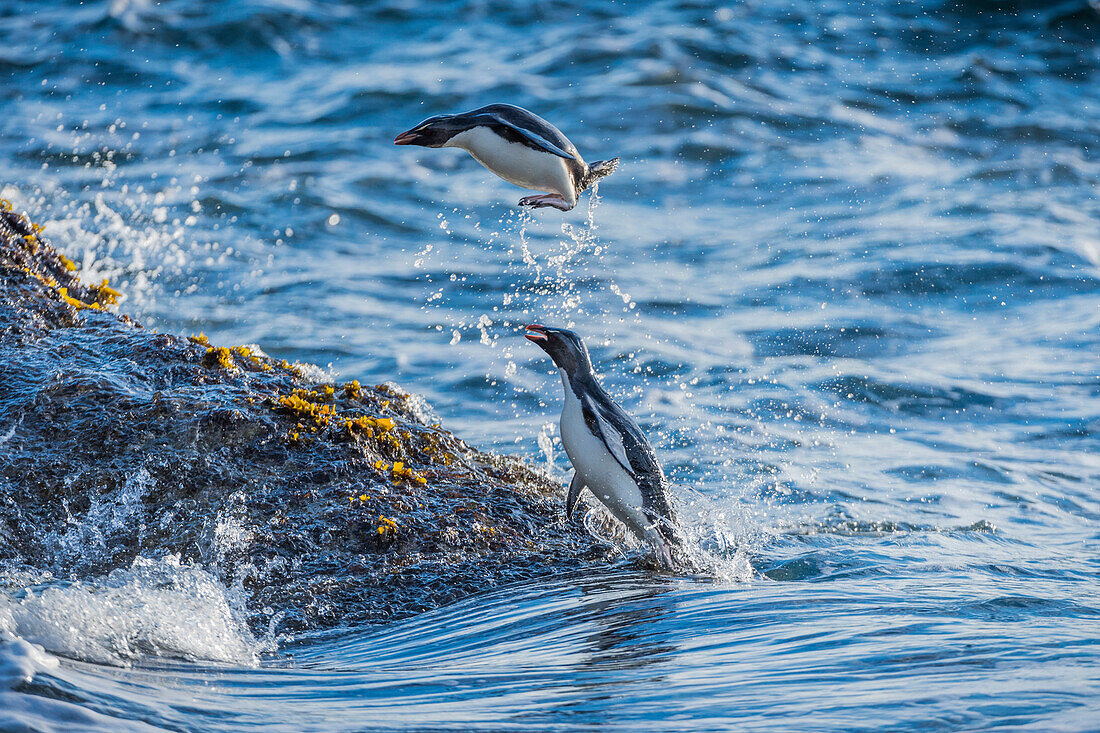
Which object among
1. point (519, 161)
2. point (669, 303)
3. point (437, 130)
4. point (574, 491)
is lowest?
point (669, 303)

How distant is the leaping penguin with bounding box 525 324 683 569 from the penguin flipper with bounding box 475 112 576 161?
1048 millimetres

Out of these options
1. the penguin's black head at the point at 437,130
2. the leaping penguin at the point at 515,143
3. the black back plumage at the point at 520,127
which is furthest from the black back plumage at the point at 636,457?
the penguin's black head at the point at 437,130

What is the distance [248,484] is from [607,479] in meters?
1.67

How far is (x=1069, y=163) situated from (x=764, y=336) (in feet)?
22.4

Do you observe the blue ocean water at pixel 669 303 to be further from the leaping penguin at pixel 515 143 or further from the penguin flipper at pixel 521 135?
the penguin flipper at pixel 521 135

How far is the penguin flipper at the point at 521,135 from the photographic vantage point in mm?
5066

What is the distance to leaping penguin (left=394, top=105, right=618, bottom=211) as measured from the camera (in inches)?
201

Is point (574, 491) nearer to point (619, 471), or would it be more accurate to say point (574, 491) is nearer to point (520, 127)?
point (619, 471)

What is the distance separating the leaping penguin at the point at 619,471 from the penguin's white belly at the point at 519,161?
0.84m

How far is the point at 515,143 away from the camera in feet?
16.8

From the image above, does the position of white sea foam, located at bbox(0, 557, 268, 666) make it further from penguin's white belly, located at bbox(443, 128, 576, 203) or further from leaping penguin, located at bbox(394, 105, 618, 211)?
penguin's white belly, located at bbox(443, 128, 576, 203)

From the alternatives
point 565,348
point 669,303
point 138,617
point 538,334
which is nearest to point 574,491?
point 565,348

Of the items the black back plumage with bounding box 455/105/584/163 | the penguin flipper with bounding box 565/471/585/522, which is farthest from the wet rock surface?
the black back plumage with bounding box 455/105/584/163

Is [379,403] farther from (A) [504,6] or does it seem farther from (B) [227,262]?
(A) [504,6]
